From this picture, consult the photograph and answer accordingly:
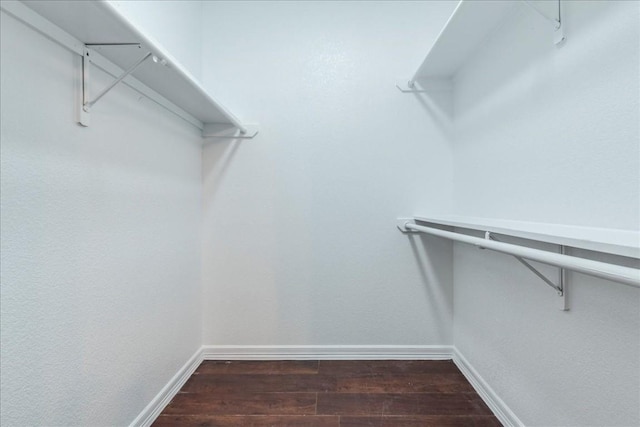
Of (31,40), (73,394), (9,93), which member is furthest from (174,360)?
(31,40)

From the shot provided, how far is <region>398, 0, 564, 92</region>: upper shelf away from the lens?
3.40ft

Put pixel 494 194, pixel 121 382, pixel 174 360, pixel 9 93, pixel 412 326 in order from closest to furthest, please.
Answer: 1. pixel 9 93
2. pixel 121 382
3. pixel 494 194
4. pixel 174 360
5. pixel 412 326

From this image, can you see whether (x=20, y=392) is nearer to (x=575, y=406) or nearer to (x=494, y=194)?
(x=575, y=406)

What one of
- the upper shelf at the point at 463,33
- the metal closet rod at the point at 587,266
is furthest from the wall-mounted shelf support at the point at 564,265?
the upper shelf at the point at 463,33

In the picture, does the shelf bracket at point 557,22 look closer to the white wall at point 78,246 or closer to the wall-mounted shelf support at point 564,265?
the wall-mounted shelf support at point 564,265

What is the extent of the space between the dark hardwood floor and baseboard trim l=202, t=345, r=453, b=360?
43 millimetres

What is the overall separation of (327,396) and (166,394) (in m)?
0.81

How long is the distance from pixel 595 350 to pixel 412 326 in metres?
1.09

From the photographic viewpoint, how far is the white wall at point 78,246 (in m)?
0.76

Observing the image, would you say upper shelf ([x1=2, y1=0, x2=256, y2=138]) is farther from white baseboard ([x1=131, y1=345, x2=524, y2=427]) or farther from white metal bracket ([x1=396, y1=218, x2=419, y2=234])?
white baseboard ([x1=131, y1=345, x2=524, y2=427])

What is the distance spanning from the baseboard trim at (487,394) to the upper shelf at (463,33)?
4.94 ft

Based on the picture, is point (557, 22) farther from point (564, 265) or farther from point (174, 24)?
point (174, 24)

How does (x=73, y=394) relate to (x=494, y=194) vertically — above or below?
below

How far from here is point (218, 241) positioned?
1904 mm
